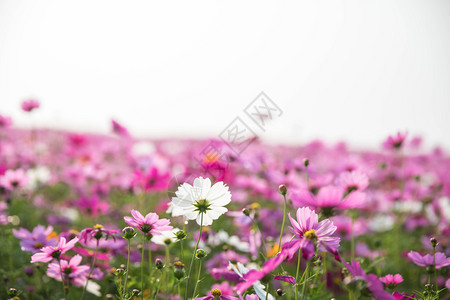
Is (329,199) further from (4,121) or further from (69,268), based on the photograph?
(4,121)

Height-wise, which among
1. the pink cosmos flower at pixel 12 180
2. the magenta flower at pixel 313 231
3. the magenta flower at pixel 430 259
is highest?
the magenta flower at pixel 313 231

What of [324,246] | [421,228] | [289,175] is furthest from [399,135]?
[324,246]

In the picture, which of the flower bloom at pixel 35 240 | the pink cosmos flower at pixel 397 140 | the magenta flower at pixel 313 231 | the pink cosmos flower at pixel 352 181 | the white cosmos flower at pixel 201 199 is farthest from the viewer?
the pink cosmos flower at pixel 397 140

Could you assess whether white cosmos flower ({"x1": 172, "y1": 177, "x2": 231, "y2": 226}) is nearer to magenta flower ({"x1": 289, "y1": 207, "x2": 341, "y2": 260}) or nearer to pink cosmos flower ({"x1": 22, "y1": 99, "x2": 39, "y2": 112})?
magenta flower ({"x1": 289, "y1": 207, "x2": 341, "y2": 260})

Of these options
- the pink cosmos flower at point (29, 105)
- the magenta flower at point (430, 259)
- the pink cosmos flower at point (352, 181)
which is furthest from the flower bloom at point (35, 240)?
the pink cosmos flower at point (29, 105)

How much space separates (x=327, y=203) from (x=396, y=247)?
5.28 feet

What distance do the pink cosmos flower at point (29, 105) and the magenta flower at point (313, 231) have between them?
2.49m

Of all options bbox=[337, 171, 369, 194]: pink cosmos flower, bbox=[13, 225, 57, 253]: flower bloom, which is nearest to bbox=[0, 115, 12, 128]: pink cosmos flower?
bbox=[13, 225, 57, 253]: flower bloom

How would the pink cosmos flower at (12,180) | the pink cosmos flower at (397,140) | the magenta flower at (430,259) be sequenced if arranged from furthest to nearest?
the pink cosmos flower at (397,140), the pink cosmos flower at (12,180), the magenta flower at (430,259)

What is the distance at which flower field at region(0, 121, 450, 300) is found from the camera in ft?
3.18

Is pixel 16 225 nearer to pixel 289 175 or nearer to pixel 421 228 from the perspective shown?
pixel 289 175

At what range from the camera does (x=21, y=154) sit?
10.9 feet

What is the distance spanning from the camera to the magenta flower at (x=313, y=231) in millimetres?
856

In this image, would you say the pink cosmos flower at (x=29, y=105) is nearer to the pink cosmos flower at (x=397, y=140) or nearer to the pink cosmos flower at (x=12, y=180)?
the pink cosmos flower at (x=12, y=180)
